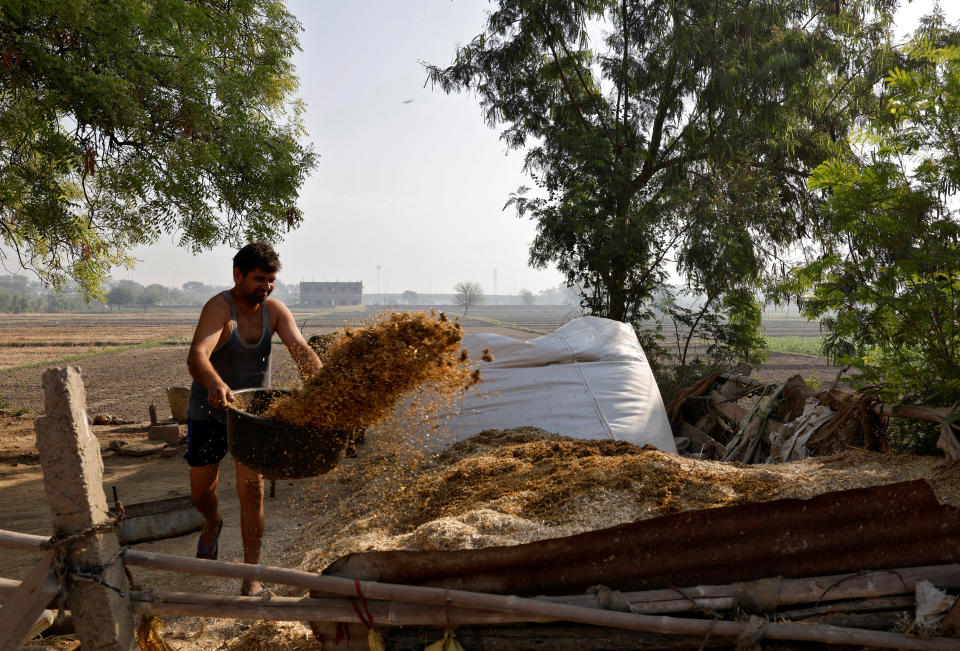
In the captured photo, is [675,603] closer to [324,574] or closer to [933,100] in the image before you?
[324,574]

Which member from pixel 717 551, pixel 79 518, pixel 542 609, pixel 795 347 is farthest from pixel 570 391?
pixel 795 347

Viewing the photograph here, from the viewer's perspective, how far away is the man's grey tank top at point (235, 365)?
2.49m

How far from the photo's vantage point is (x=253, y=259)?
2.47m

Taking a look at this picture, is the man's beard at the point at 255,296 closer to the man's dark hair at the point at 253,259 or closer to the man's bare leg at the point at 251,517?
the man's dark hair at the point at 253,259

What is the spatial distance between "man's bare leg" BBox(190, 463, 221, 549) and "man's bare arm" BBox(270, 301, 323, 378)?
1.84 ft

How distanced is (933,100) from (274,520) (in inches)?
181

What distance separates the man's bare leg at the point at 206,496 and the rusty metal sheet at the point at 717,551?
1.15 m

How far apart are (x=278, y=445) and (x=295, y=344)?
2.20ft

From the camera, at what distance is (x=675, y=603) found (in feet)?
5.13

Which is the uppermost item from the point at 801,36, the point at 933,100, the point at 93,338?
the point at 801,36

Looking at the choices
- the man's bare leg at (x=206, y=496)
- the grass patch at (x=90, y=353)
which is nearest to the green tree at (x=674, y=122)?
the man's bare leg at (x=206, y=496)

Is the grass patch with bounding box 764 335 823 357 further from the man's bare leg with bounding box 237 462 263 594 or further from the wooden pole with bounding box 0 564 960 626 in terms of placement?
the man's bare leg with bounding box 237 462 263 594

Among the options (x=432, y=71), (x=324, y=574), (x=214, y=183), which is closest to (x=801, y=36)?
(x=432, y=71)

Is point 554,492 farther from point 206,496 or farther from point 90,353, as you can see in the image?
point 90,353
